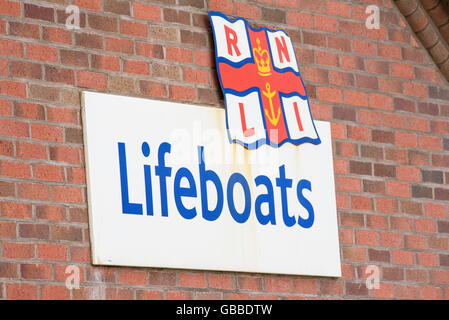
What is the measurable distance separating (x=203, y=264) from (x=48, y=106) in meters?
1.09

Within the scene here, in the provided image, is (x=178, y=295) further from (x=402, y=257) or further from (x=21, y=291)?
(x=402, y=257)

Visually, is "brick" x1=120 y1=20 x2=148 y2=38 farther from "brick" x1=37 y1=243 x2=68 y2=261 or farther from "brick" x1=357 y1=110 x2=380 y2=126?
"brick" x1=357 y1=110 x2=380 y2=126

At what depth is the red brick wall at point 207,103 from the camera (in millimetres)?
5137

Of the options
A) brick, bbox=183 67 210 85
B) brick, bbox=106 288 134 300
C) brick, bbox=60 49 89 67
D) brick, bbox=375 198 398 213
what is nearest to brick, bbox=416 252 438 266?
brick, bbox=375 198 398 213

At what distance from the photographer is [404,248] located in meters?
6.30

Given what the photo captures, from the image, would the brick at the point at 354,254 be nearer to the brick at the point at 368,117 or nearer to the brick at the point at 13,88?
the brick at the point at 368,117

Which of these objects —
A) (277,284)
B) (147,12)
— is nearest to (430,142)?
(277,284)

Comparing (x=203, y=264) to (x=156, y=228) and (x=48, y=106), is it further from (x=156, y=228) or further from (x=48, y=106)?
(x=48, y=106)

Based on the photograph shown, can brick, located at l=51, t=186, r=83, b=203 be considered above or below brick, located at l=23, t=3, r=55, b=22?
below

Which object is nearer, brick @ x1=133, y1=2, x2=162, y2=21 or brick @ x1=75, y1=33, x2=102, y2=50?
brick @ x1=75, y1=33, x2=102, y2=50

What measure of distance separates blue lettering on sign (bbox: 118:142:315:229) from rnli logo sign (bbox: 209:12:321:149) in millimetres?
208

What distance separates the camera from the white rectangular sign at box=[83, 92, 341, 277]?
17.4 feet
